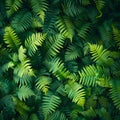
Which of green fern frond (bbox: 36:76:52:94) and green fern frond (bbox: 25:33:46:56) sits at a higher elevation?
green fern frond (bbox: 25:33:46:56)

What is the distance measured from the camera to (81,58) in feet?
13.8

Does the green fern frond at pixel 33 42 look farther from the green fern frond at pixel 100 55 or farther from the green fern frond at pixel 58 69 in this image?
the green fern frond at pixel 100 55

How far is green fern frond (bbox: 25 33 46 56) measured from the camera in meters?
3.83

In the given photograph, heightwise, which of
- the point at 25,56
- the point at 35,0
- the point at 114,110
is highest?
the point at 35,0

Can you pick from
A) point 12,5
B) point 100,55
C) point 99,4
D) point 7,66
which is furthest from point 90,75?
point 12,5

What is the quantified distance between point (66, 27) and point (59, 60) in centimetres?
60

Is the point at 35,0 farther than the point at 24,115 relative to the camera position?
No

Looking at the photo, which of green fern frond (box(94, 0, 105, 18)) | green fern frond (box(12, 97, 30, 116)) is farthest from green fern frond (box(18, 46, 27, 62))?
green fern frond (box(94, 0, 105, 18))

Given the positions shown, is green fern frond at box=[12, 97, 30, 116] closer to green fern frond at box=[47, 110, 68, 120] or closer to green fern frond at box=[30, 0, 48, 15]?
green fern frond at box=[47, 110, 68, 120]

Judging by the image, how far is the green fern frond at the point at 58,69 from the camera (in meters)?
3.95

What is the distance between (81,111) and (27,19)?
173 cm

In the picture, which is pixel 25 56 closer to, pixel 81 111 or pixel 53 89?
pixel 53 89

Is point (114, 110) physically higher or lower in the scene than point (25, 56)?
lower

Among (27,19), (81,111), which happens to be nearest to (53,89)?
(81,111)
